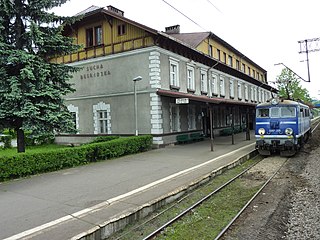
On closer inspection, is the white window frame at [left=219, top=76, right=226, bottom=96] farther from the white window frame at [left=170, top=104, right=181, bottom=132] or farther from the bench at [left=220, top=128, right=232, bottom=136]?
the white window frame at [left=170, top=104, right=181, bottom=132]

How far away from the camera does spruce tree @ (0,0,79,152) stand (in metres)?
10.5

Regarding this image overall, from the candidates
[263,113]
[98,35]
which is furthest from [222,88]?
[263,113]

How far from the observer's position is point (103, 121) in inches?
784

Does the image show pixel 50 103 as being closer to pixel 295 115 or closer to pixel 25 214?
pixel 25 214

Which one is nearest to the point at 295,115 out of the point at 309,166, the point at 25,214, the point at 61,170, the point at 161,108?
the point at 309,166

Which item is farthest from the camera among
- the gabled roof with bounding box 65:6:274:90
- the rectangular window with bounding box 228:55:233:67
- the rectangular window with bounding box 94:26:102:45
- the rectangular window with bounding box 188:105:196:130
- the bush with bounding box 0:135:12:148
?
the rectangular window with bounding box 228:55:233:67

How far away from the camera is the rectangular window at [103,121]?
64.5ft

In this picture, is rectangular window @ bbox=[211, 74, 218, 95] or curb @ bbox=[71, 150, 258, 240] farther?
rectangular window @ bbox=[211, 74, 218, 95]

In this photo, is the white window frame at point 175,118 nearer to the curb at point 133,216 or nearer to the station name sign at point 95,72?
the station name sign at point 95,72

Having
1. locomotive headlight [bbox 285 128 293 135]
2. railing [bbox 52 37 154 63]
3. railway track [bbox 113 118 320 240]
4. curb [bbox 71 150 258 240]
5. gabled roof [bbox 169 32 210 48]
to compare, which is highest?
gabled roof [bbox 169 32 210 48]

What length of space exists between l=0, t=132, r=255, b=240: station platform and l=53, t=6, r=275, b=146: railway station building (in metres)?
5.88

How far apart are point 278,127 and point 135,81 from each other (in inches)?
340

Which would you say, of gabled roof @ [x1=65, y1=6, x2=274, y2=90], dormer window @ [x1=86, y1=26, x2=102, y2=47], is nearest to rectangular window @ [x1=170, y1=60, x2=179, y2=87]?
gabled roof @ [x1=65, y1=6, x2=274, y2=90]

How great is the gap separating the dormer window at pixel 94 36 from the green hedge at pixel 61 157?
8965mm
